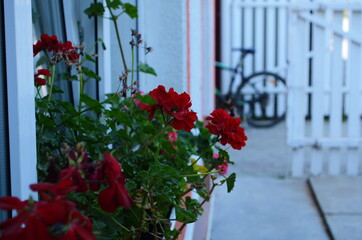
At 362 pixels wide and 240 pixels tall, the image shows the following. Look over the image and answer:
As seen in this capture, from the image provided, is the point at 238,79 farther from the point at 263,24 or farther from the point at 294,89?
the point at 294,89

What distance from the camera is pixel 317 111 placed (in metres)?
4.11

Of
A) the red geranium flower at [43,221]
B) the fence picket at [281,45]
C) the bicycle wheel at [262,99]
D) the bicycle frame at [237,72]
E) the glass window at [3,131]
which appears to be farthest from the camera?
the fence picket at [281,45]

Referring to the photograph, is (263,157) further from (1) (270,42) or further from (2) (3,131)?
(2) (3,131)

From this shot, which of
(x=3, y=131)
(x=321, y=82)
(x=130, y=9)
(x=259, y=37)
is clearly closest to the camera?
(x=3, y=131)

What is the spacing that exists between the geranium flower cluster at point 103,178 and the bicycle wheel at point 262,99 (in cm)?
615

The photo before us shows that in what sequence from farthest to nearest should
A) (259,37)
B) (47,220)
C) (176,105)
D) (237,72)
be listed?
1. (259,37)
2. (237,72)
3. (176,105)
4. (47,220)

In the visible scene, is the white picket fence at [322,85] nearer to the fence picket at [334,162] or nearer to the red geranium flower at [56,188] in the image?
the fence picket at [334,162]

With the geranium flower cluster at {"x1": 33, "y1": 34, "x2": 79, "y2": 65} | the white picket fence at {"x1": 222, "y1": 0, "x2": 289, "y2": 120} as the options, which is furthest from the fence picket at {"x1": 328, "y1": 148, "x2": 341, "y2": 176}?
the white picket fence at {"x1": 222, "y1": 0, "x2": 289, "y2": 120}

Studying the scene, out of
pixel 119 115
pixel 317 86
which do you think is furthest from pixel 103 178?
pixel 317 86

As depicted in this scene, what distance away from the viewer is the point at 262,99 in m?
7.36

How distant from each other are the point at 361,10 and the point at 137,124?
302 centimetres

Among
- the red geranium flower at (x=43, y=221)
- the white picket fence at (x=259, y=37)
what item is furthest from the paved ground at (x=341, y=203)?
the white picket fence at (x=259, y=37)

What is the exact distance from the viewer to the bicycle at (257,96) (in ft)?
23.2

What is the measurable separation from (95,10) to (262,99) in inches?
221
